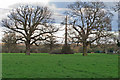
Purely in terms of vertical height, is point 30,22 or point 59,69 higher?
point 30,22

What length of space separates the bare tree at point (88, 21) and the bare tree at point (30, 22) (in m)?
5.69

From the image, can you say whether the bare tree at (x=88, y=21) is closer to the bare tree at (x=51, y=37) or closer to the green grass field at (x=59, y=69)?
the bare tree at (x=51, y=37)

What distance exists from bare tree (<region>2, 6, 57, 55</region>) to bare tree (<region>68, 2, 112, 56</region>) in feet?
18.7

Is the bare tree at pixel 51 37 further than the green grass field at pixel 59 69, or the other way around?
the bare tree at pixel 51 37

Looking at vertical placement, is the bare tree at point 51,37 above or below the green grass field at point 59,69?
above

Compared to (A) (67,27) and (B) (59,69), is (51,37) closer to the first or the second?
(A) (67,27)

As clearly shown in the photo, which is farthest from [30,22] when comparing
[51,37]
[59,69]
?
[59,69]

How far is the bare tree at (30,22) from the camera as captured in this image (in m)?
43.3

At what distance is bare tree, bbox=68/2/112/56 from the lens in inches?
1571

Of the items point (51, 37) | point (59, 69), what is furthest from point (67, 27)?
point (59, 69)

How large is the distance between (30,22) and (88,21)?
1194cm

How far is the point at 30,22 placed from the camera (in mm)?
44406

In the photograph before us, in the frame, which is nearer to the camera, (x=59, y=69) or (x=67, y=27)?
(x=59, y=69)

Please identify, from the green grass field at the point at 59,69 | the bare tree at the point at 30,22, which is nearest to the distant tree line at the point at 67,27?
the bare tree at the point at 30,22
